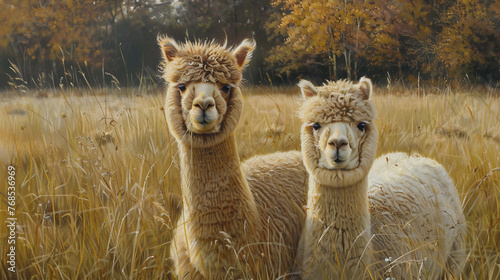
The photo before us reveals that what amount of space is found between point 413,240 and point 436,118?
2370mm

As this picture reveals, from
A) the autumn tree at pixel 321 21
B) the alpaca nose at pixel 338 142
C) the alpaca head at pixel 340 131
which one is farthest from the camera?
the autumn tree at pixel 321 21

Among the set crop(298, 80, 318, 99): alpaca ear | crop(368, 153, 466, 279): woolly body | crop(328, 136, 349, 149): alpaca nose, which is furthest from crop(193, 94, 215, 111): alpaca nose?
crop(368, 153, 466, 279): woolly body

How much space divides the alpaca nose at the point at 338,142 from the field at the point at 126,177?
3.03ft

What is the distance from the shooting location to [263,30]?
5.48 meters

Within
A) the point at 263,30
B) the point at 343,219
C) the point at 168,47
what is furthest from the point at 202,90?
the point at 263,30

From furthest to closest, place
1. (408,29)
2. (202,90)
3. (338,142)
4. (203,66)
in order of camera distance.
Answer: (408,29)
(203,66)
(202,90)
(338,142)

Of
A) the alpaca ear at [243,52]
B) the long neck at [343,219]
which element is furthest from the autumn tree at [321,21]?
the long neck at [343,219]

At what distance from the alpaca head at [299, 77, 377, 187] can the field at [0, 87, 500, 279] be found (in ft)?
2.46

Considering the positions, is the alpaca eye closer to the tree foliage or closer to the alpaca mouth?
the alpaca mouth

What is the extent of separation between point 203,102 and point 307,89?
591 millimetres

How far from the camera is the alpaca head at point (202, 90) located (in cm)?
255

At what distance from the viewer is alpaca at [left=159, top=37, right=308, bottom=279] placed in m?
2.55

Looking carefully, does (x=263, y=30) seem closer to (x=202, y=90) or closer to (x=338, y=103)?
(x=202, y=90)

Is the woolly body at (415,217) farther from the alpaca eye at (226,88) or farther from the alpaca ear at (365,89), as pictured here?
the alpaca eye at (226,88)
